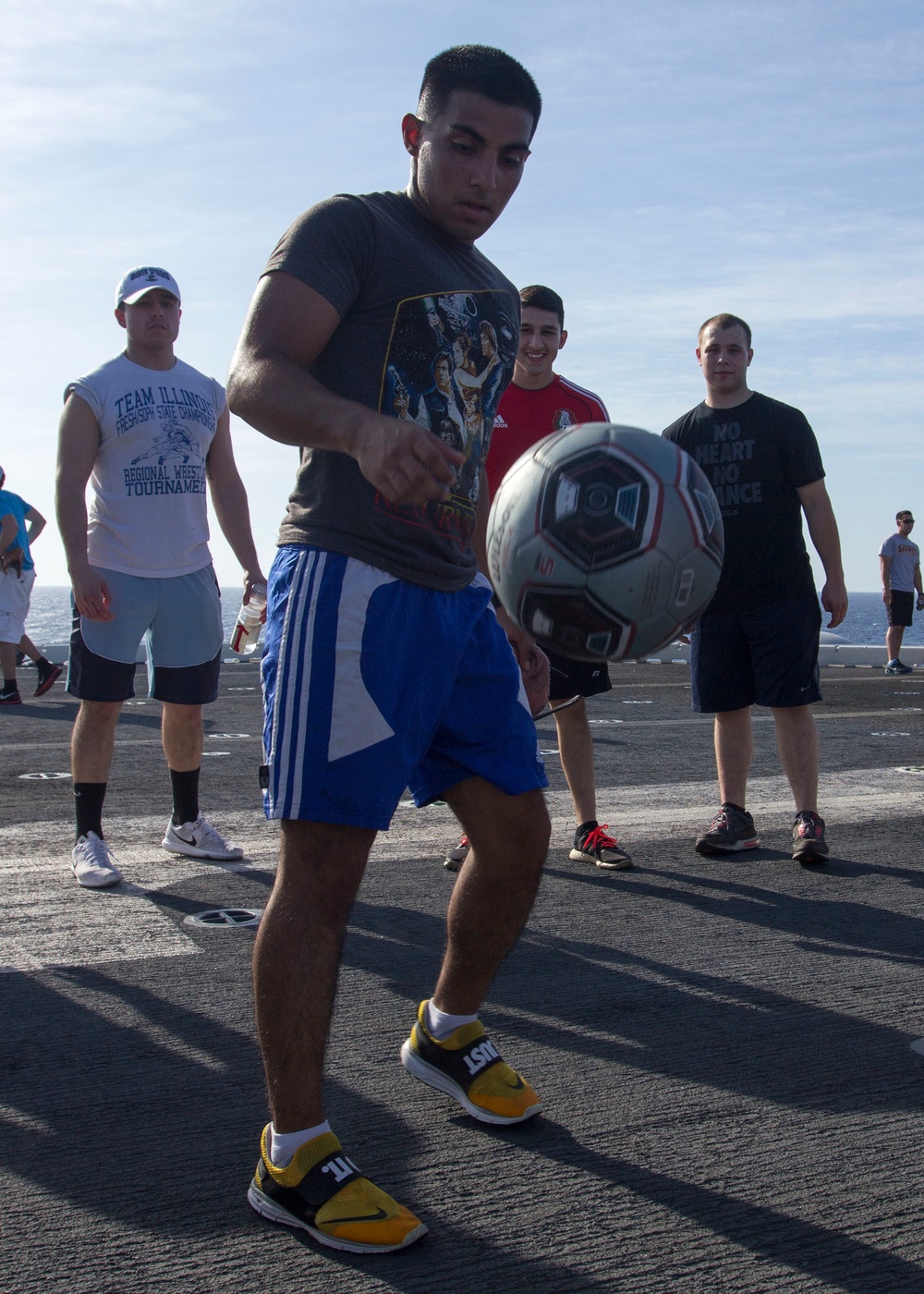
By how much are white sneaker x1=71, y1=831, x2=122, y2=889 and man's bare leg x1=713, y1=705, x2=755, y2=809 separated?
253 cm

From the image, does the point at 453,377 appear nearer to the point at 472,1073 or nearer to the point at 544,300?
the point at 472,1073

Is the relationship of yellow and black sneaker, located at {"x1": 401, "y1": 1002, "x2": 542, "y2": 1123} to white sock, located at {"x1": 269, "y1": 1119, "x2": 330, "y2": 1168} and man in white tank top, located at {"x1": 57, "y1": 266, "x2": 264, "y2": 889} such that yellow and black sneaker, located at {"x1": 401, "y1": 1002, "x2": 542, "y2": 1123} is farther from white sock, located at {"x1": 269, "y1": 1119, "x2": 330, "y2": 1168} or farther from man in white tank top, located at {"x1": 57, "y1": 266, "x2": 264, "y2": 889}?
man in white tank top, located at {"x1": 57, "y1": 266, "x2": 264, "y2": 889}

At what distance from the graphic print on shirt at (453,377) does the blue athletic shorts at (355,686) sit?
6.9 inches

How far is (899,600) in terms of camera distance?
52.4 feet

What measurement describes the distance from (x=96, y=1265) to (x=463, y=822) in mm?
1055

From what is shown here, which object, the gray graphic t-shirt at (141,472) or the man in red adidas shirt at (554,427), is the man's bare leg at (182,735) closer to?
the gray graphic t-shirt at (141,472)

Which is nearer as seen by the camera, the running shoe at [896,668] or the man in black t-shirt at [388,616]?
the man in black t-shirt at [388,616]

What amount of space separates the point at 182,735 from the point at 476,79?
299cm

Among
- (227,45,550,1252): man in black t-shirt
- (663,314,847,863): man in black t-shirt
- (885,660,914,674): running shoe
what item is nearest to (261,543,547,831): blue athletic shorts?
(227,45,550,1252): man in black t-shirt

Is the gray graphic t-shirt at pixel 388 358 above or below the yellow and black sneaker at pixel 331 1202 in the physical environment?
above

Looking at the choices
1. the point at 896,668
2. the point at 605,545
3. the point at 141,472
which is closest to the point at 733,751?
the point at 141,472

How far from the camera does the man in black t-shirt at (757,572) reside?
4.97 m

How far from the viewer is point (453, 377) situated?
7.77 ft

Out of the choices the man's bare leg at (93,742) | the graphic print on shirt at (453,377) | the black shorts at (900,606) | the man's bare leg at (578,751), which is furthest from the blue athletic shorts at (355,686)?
the black shorts at (900,606)
